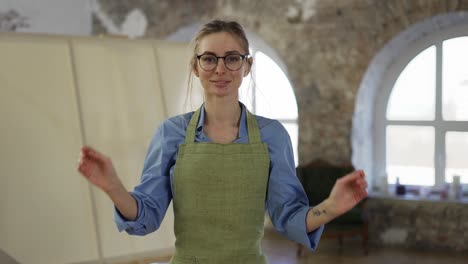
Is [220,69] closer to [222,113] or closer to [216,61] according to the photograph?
[216,61]

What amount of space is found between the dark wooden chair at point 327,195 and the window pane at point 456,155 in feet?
3.55

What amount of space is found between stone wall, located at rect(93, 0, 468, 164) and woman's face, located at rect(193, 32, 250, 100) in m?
4.90

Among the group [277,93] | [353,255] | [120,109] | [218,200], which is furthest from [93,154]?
[277,93]

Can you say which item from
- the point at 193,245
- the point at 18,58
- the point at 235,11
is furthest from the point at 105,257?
the point at 235,11

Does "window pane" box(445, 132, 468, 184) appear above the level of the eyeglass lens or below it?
below

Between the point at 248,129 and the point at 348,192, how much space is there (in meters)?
0.40

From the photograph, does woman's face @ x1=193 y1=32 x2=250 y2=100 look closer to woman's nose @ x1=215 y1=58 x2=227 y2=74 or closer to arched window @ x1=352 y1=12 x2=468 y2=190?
woman's nose @ x1=215 y1=58 x2=227 y2=74

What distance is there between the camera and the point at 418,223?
6.58m

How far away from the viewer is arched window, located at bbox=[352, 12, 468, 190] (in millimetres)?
6637

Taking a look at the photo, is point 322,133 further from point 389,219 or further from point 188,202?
point 188,202

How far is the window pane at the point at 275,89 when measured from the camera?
25.7ft

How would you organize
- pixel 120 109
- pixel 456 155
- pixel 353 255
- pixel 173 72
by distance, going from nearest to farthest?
1. pixel 120 109
2. pixel 173 72
3. pixel 353 255
4. pixel 456 155

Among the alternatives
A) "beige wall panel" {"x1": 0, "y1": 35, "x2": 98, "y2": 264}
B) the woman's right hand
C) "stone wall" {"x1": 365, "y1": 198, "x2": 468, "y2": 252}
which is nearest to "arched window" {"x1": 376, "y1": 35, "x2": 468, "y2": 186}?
"stone wall" {"x1": 365, "y1": 198, "x2": 468, "y2": 252}

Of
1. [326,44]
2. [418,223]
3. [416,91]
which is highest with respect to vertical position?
[326,44]
